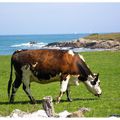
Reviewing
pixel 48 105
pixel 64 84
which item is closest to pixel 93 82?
pixel 64 84

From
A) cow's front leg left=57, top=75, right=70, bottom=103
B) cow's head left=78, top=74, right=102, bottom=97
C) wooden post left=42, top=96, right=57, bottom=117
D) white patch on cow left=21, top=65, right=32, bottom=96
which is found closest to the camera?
wooden post left=42, top=96, right=57, bottom=117

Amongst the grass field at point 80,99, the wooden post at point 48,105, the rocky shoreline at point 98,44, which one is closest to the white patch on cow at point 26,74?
the grass field at point 80,99

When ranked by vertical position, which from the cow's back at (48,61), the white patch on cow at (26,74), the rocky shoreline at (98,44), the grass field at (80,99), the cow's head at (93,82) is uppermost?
the cow's back at (48,61)

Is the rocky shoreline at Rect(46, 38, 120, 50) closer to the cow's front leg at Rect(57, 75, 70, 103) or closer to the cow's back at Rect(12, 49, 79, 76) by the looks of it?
the cow's back at Rect(12, 49, 79, 76)

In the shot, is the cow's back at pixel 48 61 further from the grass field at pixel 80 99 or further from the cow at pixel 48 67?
the grass field at pixel 80 99

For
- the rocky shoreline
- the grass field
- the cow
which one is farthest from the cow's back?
the rocky shoreline

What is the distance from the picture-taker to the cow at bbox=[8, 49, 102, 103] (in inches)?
666

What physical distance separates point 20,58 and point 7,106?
7.47 ft

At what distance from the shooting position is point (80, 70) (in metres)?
17.3

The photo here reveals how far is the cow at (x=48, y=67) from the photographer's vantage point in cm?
1692

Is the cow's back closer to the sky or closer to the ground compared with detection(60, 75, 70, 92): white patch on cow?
closer to the sky

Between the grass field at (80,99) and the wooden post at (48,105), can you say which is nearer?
the wooden post at (48,105)

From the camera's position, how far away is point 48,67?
16922 mm

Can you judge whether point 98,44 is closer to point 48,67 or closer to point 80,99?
point 80,99
